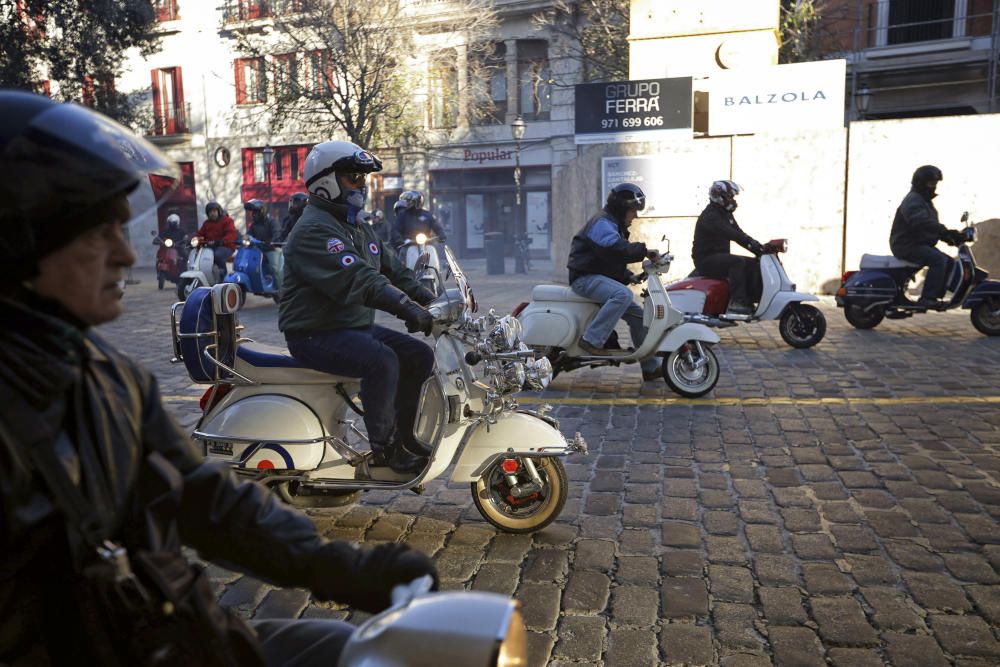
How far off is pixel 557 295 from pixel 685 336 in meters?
1.19

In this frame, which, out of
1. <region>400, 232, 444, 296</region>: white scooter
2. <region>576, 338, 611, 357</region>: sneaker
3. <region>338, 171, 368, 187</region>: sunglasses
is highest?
<region>338, 171, 368, 187</region>: sunglasses

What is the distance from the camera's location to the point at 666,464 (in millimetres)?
5438

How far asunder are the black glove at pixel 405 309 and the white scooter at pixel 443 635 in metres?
2.79

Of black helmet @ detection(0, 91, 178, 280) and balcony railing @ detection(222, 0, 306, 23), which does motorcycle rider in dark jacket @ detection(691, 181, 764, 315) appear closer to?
black helmet @ detection(0, 91, 178, 280)

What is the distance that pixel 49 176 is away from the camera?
117cm

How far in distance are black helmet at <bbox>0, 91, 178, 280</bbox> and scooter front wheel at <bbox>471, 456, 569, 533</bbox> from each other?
10.0ft

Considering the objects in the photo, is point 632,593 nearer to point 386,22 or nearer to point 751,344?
point 751,344

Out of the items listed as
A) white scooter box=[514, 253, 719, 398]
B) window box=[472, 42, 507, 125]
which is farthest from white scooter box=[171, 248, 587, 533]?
window box=[472, 42, 507, 125]

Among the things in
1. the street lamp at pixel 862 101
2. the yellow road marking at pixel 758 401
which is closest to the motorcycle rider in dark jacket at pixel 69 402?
the yellow road marking at pixel 758 401

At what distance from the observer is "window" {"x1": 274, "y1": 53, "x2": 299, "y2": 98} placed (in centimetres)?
2547

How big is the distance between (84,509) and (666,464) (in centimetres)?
459

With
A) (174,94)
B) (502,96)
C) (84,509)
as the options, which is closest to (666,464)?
(84,509)

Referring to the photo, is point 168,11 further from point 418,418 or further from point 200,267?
point 418,418

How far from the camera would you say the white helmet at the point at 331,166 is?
4.25 m
